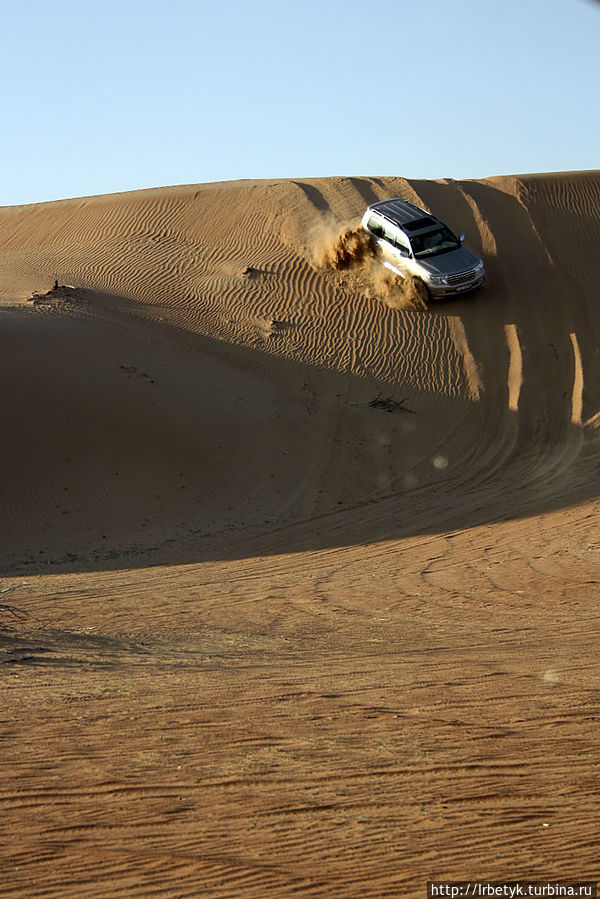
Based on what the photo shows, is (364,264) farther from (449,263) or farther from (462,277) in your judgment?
(462,277)

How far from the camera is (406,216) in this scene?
23375 millimetres

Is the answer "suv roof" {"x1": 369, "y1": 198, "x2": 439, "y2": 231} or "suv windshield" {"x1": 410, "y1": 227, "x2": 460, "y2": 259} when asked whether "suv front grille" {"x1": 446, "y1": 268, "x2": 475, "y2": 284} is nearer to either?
"suv windshield" {"x1": 410, "y1": 227, "x2": 460, "y2": 259}

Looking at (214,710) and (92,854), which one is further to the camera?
(214,710)

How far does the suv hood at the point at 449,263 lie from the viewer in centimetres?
2272

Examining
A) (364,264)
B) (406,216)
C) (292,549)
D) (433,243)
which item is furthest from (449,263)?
(292,549)

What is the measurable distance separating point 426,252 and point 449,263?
68cm

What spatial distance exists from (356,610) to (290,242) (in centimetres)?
1926

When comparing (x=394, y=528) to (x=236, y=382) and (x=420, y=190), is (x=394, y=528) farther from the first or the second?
(x=420, y=190)

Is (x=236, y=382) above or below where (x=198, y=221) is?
below

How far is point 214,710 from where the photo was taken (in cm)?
612

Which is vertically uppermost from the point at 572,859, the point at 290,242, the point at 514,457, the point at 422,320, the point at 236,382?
the point at 290,242

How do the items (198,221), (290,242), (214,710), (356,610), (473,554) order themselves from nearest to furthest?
(214,710)
(356,610)
(473,554)
(290,242)
(198,221)

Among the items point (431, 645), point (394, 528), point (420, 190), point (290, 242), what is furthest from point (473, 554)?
point (420, 190)

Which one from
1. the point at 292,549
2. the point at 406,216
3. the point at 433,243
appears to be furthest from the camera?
the point at 406,216
